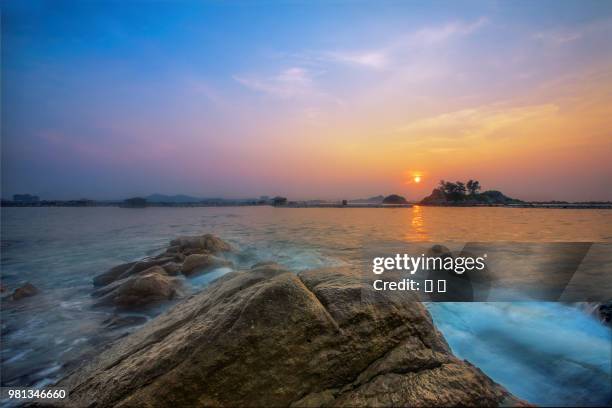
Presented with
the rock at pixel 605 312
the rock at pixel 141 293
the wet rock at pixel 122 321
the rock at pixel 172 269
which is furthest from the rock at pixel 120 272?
the rock at pixel 605 312

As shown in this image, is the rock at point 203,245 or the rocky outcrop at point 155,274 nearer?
the rocky outcrop at point 155,274

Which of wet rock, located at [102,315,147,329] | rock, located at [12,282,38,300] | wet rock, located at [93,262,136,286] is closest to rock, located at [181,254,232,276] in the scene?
wet rock, located at [93,262,136,286]

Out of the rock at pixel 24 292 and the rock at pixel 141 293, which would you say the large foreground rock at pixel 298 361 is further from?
the rock at pixel 24 292

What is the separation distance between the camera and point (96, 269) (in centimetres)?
1577

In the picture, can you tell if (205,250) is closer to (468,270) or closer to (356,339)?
(468,270)

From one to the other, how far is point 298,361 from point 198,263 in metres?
10.9

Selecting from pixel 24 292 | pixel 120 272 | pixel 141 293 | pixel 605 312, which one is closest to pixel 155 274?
pixel 141 293

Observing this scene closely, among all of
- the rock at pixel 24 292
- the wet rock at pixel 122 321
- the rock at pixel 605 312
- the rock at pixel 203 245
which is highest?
the rock at pixel 605 312

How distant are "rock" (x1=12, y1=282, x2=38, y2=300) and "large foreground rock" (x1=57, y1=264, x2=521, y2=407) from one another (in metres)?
10.2

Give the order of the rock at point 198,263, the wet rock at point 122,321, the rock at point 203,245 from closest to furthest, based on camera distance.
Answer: the wet rock at point 122,321 < the rock at point 198,263 < the rock at point 203,245

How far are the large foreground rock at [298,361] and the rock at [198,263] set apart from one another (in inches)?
347

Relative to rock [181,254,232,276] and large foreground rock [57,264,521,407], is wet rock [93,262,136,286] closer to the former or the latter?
rock [181,254,232,276]

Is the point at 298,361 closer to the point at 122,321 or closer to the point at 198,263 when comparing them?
the point at 122,321

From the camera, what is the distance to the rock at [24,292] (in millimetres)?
10799
